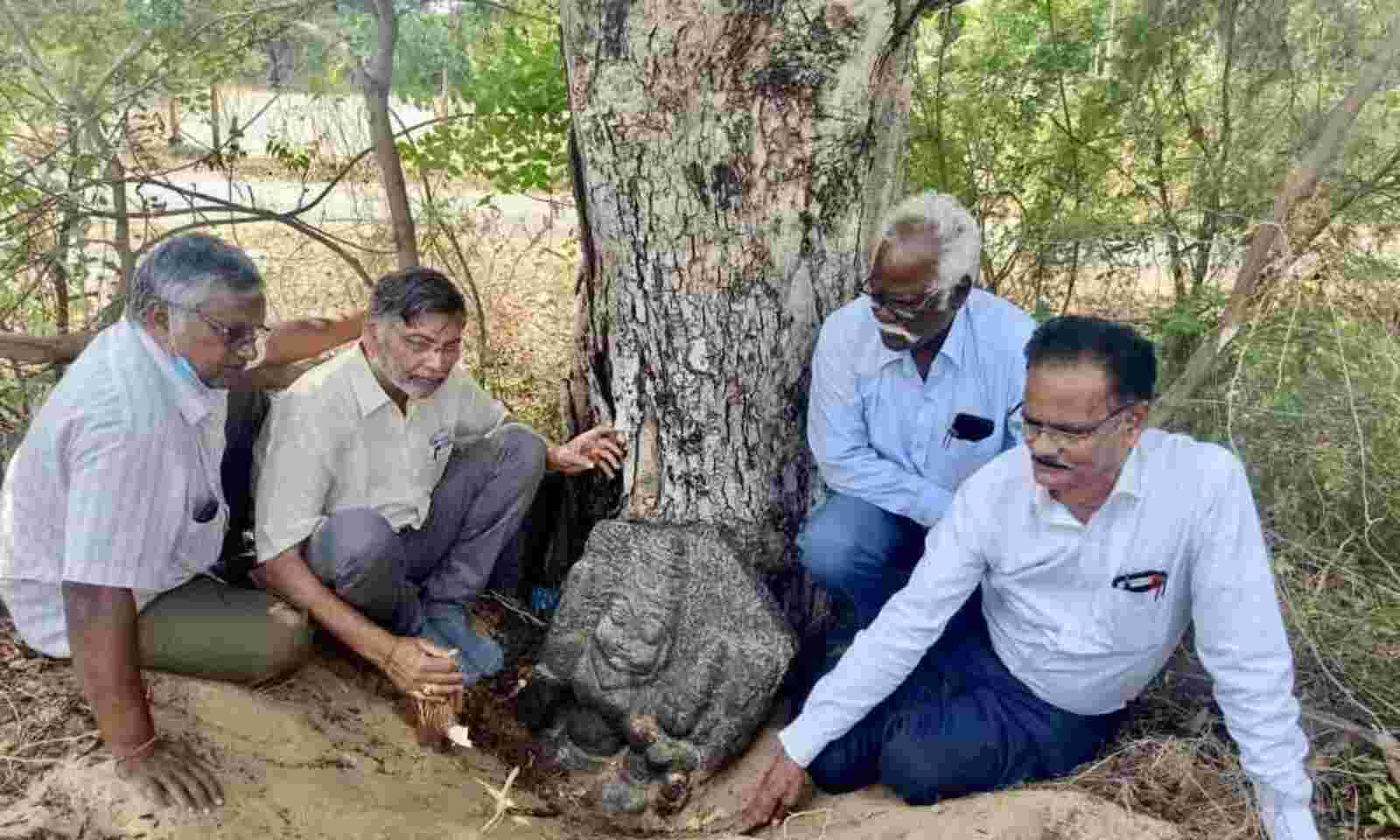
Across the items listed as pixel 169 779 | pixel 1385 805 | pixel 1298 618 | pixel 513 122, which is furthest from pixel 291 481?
pixel 1385 805

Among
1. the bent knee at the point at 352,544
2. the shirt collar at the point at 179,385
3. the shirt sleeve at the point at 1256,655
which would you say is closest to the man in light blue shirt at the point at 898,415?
the shirt sleeve at the point at 1256,655

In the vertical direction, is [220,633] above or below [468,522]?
below

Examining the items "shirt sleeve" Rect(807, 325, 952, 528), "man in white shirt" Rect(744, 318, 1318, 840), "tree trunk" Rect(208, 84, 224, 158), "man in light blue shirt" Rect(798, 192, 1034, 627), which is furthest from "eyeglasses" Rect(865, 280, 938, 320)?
"tree trunk" Rect(208, 84, 224, 158)

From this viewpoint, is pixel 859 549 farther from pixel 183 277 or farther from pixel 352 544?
pixel 183 277

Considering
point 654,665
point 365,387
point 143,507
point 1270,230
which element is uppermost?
point 1270,230

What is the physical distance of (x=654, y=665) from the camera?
→ 3.29m

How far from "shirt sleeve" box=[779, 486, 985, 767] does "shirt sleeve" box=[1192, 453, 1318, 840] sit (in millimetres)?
520

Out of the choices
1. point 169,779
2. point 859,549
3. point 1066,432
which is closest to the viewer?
point 1066,432

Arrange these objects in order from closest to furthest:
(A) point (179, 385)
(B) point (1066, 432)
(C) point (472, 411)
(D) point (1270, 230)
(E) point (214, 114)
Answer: (B) point (1066, 432), (A) point (179, 385), (D) point (1270, 230), (C) point (472, 411), (E) point (214, 114)

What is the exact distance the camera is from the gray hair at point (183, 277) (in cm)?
260

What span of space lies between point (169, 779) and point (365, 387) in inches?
41.7

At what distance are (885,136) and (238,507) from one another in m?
2.14

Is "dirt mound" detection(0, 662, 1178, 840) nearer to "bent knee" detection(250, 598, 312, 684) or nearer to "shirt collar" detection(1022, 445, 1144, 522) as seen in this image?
"bent knee" detection(250, 598, 312, 684)

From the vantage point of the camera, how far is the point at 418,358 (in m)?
3.04
